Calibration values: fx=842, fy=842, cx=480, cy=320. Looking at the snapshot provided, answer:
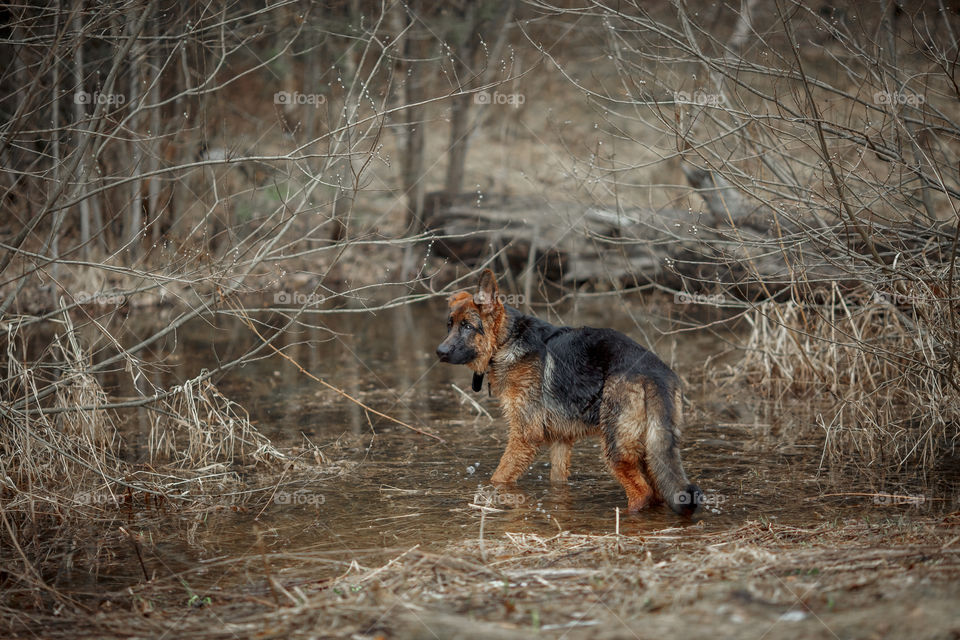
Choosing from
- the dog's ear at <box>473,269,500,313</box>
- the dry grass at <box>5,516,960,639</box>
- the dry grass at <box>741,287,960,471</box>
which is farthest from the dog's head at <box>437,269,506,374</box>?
the dry grass at <box>741,287,960,471</box>

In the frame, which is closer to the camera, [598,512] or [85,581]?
[85,581]

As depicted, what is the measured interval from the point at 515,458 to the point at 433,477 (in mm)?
820

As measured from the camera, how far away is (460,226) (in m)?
16.0

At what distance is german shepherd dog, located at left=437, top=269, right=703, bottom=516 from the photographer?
6137 millimetres

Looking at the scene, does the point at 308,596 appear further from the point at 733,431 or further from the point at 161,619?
the point at 733,431

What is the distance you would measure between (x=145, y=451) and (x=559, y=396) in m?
4.23

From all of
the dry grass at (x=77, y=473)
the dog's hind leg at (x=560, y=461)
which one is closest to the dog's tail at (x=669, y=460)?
the dog's hind leg at (x=560, y=461)

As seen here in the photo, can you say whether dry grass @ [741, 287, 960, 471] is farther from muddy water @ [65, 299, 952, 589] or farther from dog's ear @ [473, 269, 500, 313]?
dog's ear @ [473, 269, 500, 313]

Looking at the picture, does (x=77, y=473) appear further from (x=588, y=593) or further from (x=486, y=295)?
(x=588, y=593)

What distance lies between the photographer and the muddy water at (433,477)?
594 centimetres

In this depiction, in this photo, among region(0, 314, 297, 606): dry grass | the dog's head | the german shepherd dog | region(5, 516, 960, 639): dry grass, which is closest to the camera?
region(5, 516, 960, 639): dry grass

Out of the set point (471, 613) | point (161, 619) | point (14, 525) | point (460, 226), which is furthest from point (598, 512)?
point (460, 226)

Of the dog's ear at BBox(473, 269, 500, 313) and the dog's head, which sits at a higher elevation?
the dog's ear at BBox(473, 269, 500, 313)

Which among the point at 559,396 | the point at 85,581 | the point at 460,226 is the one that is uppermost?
the point at 460,226
